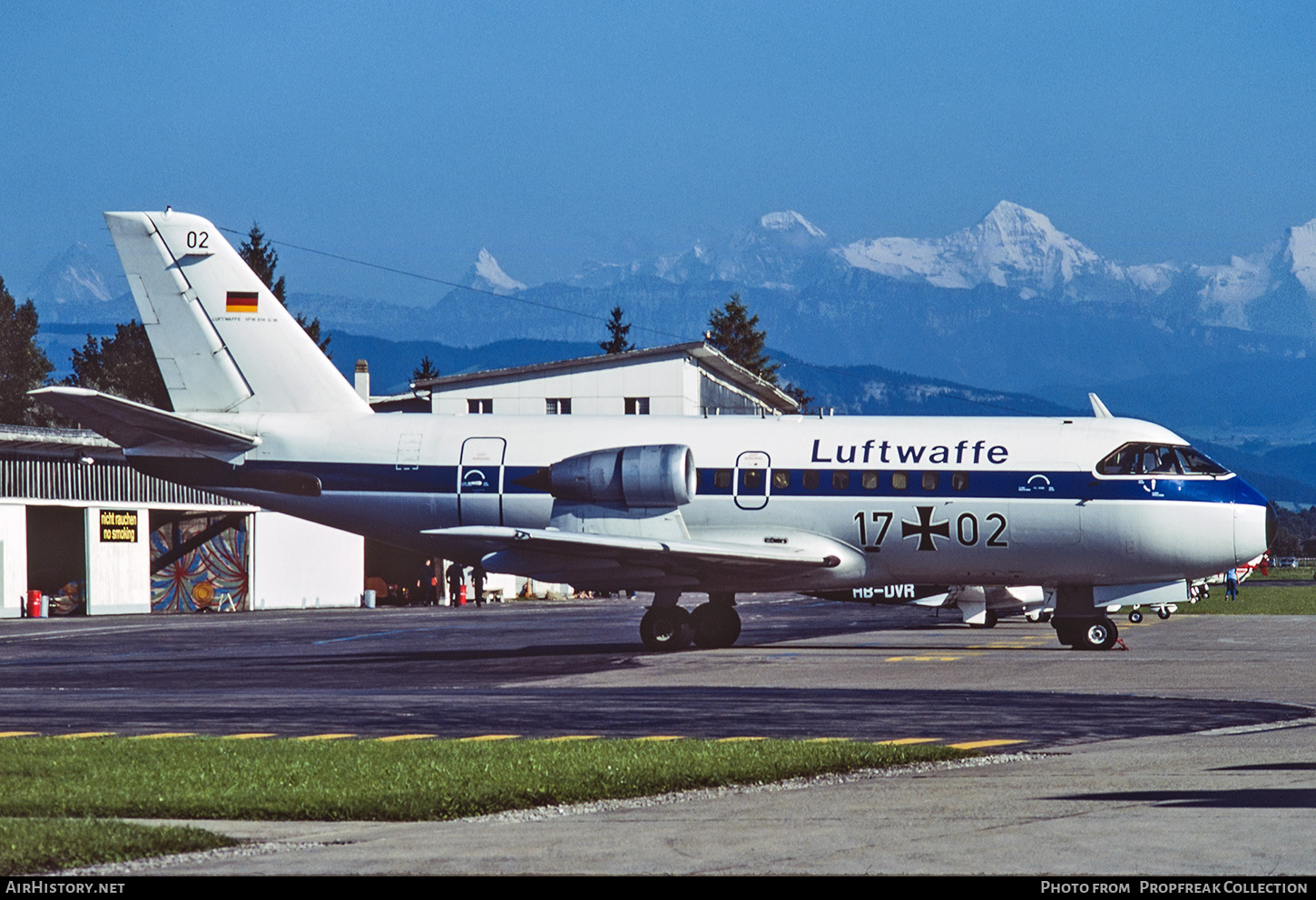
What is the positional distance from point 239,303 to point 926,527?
14.9 meters

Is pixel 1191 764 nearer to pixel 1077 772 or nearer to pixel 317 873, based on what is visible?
pixel 1077 772

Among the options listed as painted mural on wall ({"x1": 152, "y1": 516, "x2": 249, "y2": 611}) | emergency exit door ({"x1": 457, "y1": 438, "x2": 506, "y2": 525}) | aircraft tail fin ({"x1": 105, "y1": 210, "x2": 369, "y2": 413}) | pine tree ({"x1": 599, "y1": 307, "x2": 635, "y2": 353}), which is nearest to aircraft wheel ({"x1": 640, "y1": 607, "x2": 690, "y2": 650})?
emergency exit door ({"x1": 457, "y1": 438, "x2": 506, "y2": 525})

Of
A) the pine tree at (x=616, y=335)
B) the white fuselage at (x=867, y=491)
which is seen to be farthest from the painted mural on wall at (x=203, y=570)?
the pine tree at (x=616, y=335)

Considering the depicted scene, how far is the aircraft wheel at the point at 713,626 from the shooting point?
33938 millimetres

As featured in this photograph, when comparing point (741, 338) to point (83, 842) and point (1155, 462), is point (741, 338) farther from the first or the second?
point (83, 842)

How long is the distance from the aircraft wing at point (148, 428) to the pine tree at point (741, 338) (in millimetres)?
115144

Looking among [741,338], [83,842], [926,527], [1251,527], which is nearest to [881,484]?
[926,527]

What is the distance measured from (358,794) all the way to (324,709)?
26.6 ft

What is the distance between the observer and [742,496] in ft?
108

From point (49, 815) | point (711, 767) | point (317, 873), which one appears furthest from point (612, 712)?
point (317, 873)

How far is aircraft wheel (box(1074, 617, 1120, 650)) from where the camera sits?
108 feet

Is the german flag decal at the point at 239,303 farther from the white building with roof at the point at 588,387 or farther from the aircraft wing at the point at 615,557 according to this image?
the white building with roof at the point at 588,387

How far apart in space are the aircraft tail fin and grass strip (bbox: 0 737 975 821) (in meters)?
18.6
